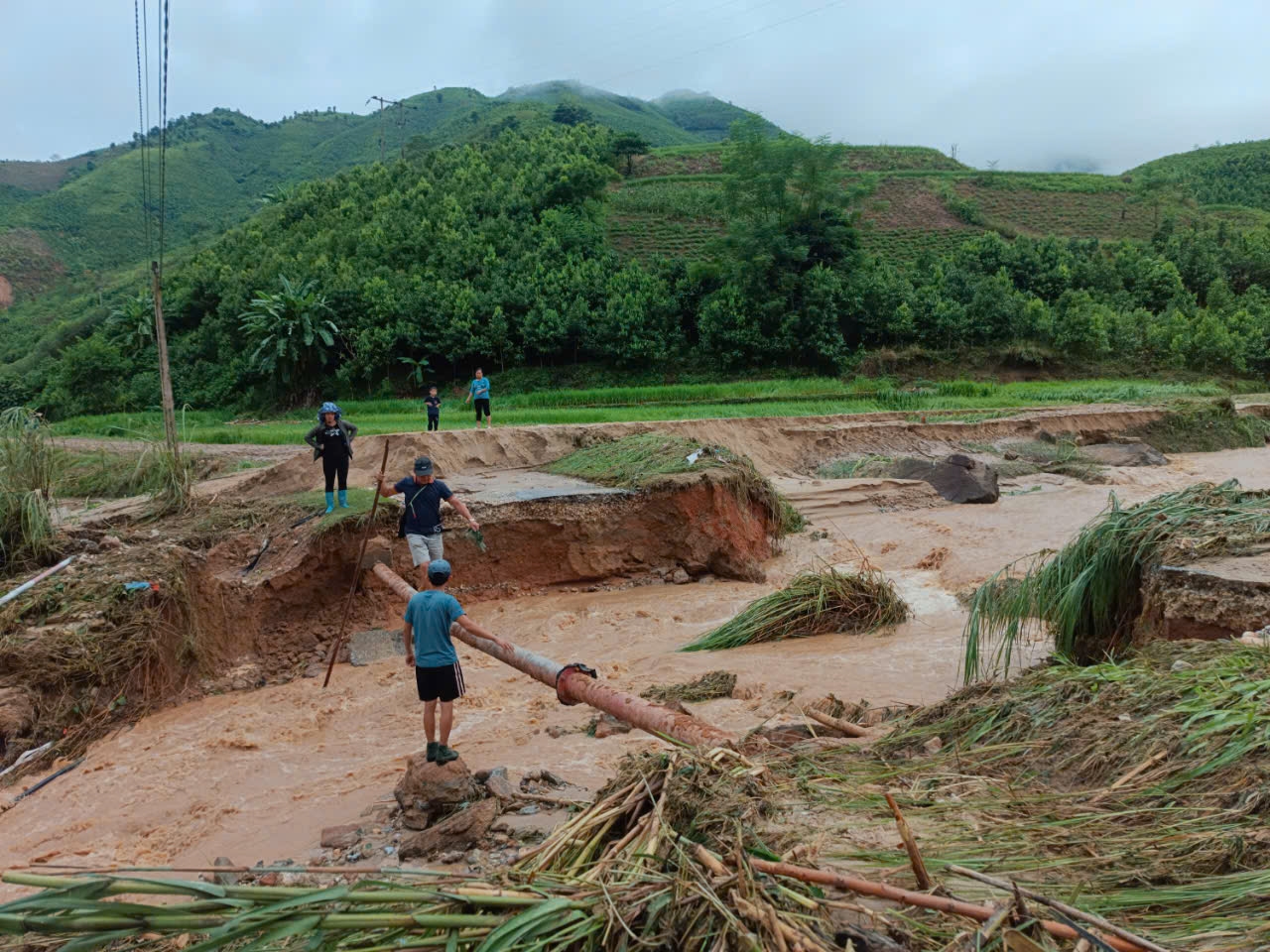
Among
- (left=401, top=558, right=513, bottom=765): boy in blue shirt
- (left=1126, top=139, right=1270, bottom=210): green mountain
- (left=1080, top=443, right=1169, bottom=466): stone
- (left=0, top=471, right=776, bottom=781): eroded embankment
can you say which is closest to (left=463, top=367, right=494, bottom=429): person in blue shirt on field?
(left=0, top=471, right=776, bottom=781): eroded embankment

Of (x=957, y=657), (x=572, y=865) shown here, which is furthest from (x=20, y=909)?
(x=957, y=657)

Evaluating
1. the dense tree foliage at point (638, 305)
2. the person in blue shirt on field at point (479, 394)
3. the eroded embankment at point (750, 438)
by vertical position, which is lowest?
the eroded embankment at point (750, 438)

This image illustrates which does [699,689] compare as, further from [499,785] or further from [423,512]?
[423,512]

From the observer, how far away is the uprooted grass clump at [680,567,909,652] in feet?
26.8

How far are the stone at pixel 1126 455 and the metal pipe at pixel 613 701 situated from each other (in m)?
16.4

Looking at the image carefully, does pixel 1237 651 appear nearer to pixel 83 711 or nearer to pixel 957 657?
pixel 957 657

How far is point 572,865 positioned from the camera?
250 centimetres

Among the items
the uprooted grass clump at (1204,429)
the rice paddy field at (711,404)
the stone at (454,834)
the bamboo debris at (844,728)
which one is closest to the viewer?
the stone at (454,834)

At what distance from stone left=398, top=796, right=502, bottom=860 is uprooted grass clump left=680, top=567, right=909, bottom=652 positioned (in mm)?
4116

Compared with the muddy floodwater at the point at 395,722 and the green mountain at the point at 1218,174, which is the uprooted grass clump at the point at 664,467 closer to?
the muddy floodwater at the point at 395,722

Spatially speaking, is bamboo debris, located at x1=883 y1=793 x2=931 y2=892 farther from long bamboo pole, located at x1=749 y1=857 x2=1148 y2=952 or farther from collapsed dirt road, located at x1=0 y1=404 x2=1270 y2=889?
collapsed dirt road, located at x1=0 y1=404 x2=1270 y2=889

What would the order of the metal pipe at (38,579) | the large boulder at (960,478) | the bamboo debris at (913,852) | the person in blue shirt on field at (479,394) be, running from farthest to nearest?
the person in blue shirt on field at (479,394) → the large boulder at (960,478) → the metal pipe at (38,579) → the bamboo debris at (913,852)

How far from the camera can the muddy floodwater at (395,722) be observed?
5328 millimetres

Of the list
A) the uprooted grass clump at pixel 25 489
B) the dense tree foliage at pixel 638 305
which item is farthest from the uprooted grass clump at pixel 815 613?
the dense tree foliage at pixel 638 305
